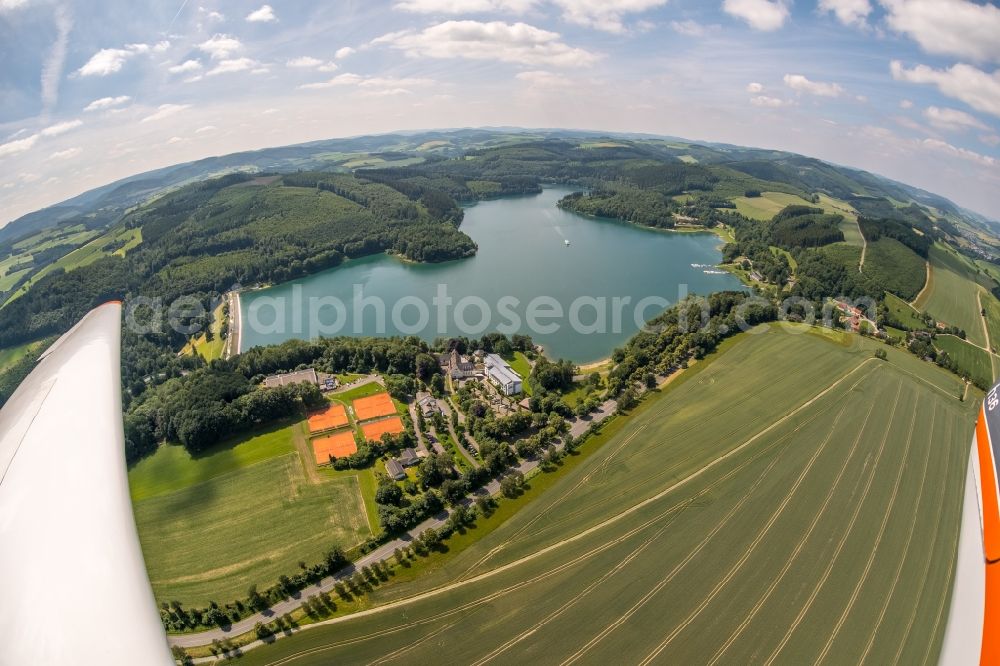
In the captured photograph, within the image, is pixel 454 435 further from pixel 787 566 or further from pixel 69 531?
pixel 69 531

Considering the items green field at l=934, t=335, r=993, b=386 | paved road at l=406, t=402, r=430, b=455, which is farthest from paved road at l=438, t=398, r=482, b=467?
green field at l=934, t=335, r=993, b=386

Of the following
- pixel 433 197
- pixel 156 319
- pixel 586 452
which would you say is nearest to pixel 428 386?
pixel 586 452

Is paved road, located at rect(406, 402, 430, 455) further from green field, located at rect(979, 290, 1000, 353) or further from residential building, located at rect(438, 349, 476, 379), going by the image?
green field, located at rect(979, 290, 1000, 353)

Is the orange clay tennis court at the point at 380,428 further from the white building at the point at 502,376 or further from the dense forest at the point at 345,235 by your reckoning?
the dense forest at the point at 345,235

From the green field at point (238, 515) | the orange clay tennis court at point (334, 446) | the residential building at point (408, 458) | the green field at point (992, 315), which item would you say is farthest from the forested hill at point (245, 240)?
the green field at point (992, 315)

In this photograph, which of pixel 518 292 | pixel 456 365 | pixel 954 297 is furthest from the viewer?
pixel 518 292

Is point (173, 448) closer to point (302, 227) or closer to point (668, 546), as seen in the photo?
point (668, 546)

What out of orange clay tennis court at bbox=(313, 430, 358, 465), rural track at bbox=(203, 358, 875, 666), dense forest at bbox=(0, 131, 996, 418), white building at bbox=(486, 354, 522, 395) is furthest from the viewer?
dense forest at bbox=(0, 131, 996, 418)

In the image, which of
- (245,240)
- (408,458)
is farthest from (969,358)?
(245,240)
